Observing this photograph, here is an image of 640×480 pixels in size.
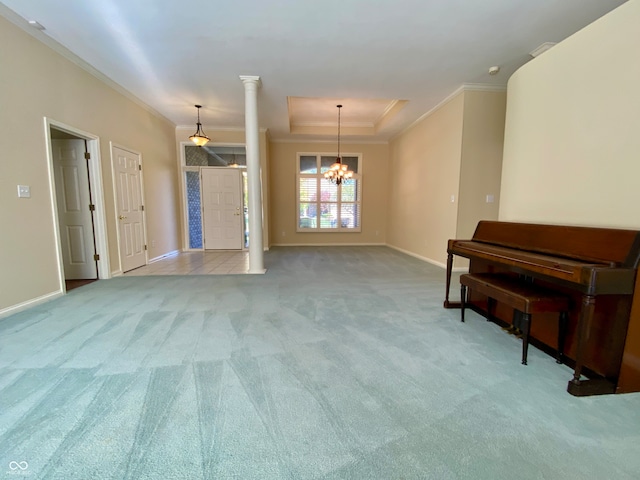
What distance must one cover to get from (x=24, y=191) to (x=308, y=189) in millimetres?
5582

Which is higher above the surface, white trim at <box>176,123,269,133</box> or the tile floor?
white trim at <box>176,123,269,133</box>

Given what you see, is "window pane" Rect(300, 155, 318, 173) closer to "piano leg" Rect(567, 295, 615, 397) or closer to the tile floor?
the tile floor

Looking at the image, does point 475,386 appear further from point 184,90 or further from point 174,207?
point 174,207

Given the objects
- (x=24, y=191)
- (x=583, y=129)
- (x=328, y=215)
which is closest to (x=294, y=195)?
(x=328, y=215)

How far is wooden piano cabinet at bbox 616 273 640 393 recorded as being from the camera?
4.96 ft

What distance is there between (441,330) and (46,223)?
422cm

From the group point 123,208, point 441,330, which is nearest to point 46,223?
point 123,208

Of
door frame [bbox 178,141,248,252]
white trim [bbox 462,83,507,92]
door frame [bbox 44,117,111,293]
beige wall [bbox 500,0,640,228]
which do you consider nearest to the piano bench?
beige wall [bbox 500,0,640,228]

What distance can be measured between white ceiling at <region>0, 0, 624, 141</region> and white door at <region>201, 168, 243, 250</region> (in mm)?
1965

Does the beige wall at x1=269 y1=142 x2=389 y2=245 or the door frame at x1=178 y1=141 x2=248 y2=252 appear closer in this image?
the door frame at x1=178 y1=141 x2=248 y2=252

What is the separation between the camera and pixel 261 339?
217 centimetres

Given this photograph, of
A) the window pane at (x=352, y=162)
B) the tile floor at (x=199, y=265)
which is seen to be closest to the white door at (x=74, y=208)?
the tile floor at (x=199, y=265)

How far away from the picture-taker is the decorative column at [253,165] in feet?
13.3

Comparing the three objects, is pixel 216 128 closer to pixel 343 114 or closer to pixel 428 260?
pixel 343 114
